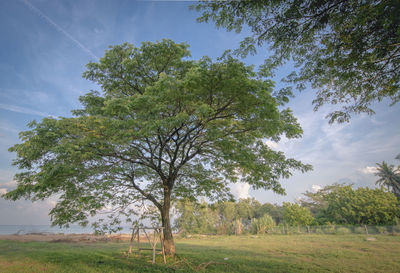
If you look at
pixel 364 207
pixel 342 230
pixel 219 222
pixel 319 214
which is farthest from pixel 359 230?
pixel 219 222

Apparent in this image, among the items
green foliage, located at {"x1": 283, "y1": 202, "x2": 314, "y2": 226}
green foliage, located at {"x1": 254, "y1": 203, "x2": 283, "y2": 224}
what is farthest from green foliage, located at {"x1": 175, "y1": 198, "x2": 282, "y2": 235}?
green foliage, located at {"x1": 254, "y1": 203, "x2": 283, "y2": 224}

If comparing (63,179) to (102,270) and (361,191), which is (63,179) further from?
(361,191)

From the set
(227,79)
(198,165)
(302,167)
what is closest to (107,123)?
(227,79)

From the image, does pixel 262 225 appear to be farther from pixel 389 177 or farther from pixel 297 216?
pixel 389 177

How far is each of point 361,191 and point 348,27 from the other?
3332cm

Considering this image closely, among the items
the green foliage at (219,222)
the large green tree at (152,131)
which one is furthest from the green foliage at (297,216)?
the large green tree at (152,131)

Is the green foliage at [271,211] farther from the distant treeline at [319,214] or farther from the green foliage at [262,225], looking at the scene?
the green foliage at [262,225]

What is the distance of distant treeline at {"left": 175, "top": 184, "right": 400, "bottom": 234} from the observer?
2626 centimetres

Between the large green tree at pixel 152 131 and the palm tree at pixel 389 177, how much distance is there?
4773 centimetres

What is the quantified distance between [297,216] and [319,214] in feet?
19.3

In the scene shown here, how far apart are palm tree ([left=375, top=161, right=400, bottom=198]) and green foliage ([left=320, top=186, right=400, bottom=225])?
1784 cm

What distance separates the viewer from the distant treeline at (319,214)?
26.3 meters

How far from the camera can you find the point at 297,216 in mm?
33188

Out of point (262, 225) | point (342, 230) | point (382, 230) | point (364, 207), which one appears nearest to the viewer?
point (382, 230)
